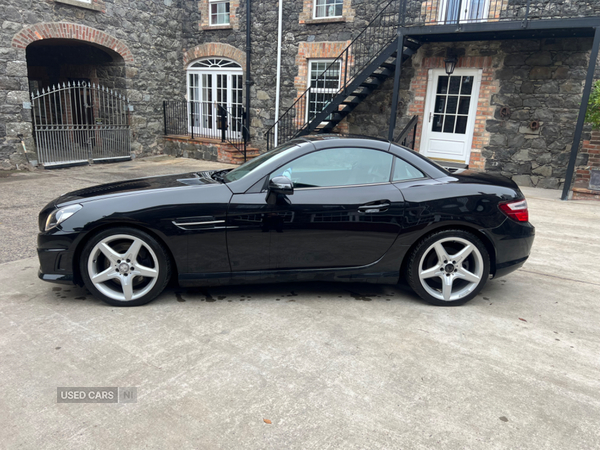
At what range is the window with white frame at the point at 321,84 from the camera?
39.8 feet

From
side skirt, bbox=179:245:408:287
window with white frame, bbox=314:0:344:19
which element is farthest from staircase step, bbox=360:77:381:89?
side skirt, bbox=179:245:408:287

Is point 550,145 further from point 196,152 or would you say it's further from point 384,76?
point 196,152

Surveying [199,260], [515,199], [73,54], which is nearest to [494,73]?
[515,199]

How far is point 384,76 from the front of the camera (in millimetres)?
10938

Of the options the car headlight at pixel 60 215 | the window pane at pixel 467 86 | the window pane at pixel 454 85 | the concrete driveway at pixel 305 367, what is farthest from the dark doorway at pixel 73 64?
the car headlight at pixel 60 215

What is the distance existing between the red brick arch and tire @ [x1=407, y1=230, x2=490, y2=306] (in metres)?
10.5

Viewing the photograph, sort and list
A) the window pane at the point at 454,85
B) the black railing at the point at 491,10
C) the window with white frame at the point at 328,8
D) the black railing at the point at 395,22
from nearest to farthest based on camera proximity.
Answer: the black railing at the point at 491,10
the black railing at the point at 395,22
the window pane at the point at 454,85
the window with white frame at the point at 328,8

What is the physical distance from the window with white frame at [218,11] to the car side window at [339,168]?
38.6 ft

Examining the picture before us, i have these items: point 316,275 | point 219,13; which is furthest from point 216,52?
point 316,275

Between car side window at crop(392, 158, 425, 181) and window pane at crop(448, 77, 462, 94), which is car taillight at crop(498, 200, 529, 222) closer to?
car side window at crop(392, 158, 425, 181)

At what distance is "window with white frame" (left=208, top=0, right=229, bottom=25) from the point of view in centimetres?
1373

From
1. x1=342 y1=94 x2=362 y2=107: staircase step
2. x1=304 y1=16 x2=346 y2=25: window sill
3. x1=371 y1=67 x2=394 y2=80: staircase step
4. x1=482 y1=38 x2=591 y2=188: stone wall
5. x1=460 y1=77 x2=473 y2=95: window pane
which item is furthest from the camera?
x1=304 y1=16 x2=346 y2=25: window sill

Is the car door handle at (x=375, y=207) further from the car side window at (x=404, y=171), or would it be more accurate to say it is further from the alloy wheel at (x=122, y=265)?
the alloy wheel at (x=122, y=265)

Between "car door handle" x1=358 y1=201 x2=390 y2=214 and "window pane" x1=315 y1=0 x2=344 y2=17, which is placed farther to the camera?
"window pane" x1=315 y1=0 x2=344 y2=17
